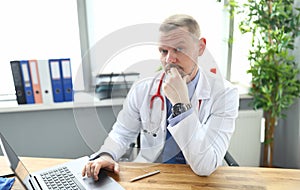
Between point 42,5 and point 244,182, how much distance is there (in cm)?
180

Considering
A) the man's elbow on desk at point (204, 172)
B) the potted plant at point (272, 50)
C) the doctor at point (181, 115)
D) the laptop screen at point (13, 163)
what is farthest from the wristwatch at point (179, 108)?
the potted plant at point (272, 50)

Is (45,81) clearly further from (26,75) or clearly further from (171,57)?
(171,57)

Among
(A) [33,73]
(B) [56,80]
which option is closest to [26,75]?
(A) [33,73]

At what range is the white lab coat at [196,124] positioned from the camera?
3.38ft

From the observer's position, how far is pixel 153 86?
1068 mm

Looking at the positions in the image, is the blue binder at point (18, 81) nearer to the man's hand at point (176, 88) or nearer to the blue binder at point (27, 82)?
the blue binder at point (27, 82)

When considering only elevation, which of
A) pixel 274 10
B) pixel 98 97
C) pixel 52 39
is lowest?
pixel 98 97

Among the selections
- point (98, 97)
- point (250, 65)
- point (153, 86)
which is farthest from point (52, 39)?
point (250, 65)

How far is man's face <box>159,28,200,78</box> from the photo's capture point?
87 centimetres

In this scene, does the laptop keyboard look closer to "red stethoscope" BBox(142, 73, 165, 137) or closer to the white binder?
"red stethoscope" BBox(142, 73, 165, 137)

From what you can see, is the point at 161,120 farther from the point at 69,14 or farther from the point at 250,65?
the point at 69,14

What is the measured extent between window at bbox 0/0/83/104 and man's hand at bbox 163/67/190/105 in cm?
119

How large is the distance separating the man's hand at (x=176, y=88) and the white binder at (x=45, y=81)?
1148mm

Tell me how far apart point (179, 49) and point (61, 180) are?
2.01ft
